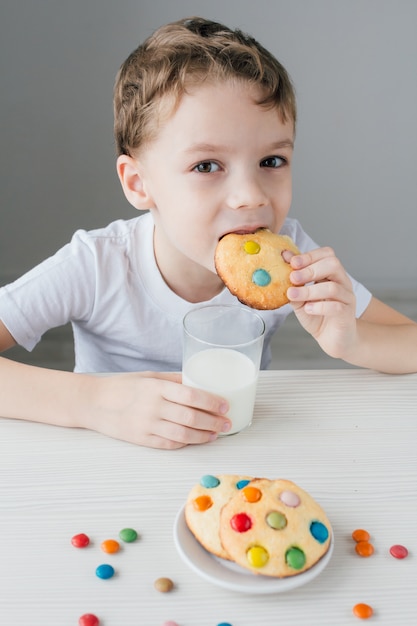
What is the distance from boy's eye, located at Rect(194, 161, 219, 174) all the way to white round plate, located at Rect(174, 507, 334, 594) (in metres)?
0.52

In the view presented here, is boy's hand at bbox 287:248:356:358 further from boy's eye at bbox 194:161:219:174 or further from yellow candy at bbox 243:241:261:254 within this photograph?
boy's eye at bbox 194:161:219:174

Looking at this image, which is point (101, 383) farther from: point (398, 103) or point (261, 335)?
point (398, 103)

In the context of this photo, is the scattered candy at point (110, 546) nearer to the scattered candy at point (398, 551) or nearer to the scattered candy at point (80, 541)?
the scattered candy at point (80, 541)

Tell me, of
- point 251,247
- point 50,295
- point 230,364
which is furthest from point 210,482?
point 50,295

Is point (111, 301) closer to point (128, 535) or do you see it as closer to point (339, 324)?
point (339, 324)

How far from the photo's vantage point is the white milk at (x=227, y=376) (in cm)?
91

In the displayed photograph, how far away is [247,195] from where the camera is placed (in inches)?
37.7

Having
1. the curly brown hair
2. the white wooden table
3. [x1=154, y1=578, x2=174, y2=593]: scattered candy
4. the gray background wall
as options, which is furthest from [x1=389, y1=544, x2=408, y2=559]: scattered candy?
the gray background wall

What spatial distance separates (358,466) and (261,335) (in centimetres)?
21

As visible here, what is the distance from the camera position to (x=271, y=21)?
226cm

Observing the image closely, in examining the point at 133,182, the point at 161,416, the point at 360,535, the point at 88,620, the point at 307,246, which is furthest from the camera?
the point at 307,246

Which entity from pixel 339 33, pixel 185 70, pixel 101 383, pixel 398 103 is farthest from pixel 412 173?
pixel 101 383

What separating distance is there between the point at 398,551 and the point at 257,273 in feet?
1.29

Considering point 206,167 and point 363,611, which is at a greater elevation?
point 206,167
